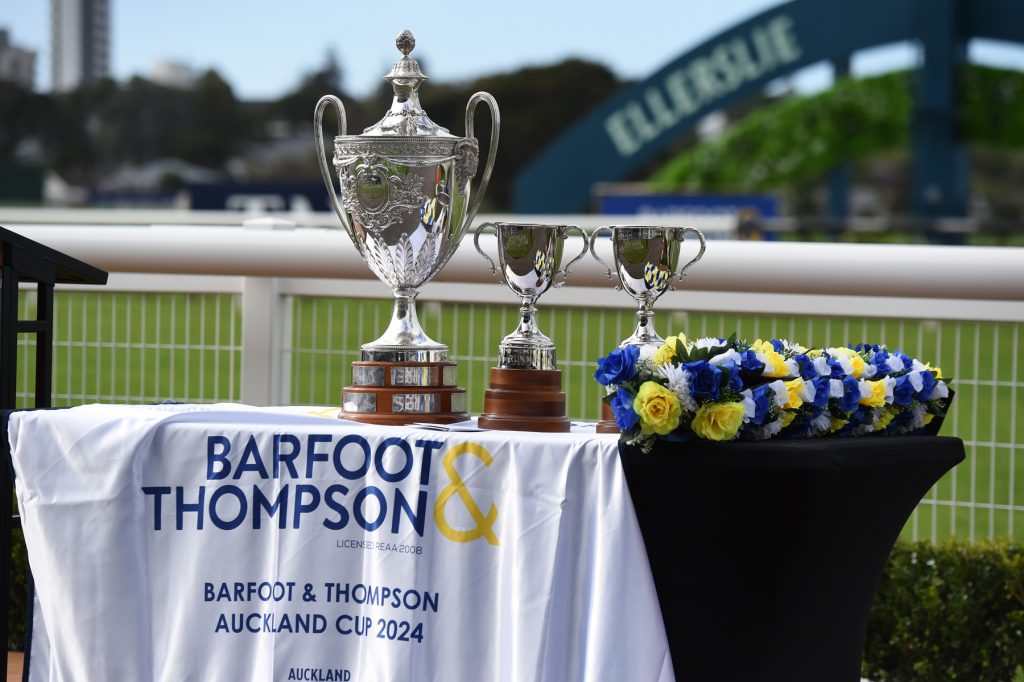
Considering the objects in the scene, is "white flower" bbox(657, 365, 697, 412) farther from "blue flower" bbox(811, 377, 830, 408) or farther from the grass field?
the grass field

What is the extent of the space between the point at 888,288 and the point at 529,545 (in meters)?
1.78

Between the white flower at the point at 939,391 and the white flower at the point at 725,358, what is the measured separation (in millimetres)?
486

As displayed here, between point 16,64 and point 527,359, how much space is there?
52564 mm

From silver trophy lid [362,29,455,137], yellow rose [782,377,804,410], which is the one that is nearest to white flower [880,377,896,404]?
yellow rose [782,377,804,410]

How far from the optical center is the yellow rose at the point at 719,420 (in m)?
2.32

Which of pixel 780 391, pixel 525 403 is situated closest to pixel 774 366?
pixel 780 391

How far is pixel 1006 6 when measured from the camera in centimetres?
1694

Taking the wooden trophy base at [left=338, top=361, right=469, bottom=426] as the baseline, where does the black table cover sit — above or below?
below

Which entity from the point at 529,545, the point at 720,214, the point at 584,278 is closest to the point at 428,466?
the point at 529,545

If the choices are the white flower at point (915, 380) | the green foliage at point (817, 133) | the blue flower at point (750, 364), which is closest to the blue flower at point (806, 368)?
the blue flower at point (750, 364)

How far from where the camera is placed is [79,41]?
48.3 meters

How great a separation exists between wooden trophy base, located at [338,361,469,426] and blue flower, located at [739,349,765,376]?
2.33 feet

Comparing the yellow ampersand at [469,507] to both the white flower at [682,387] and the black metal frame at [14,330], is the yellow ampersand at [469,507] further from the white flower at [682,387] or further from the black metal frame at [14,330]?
the black metal frame at [14,330]

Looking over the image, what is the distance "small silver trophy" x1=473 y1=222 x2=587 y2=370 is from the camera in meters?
2.77
